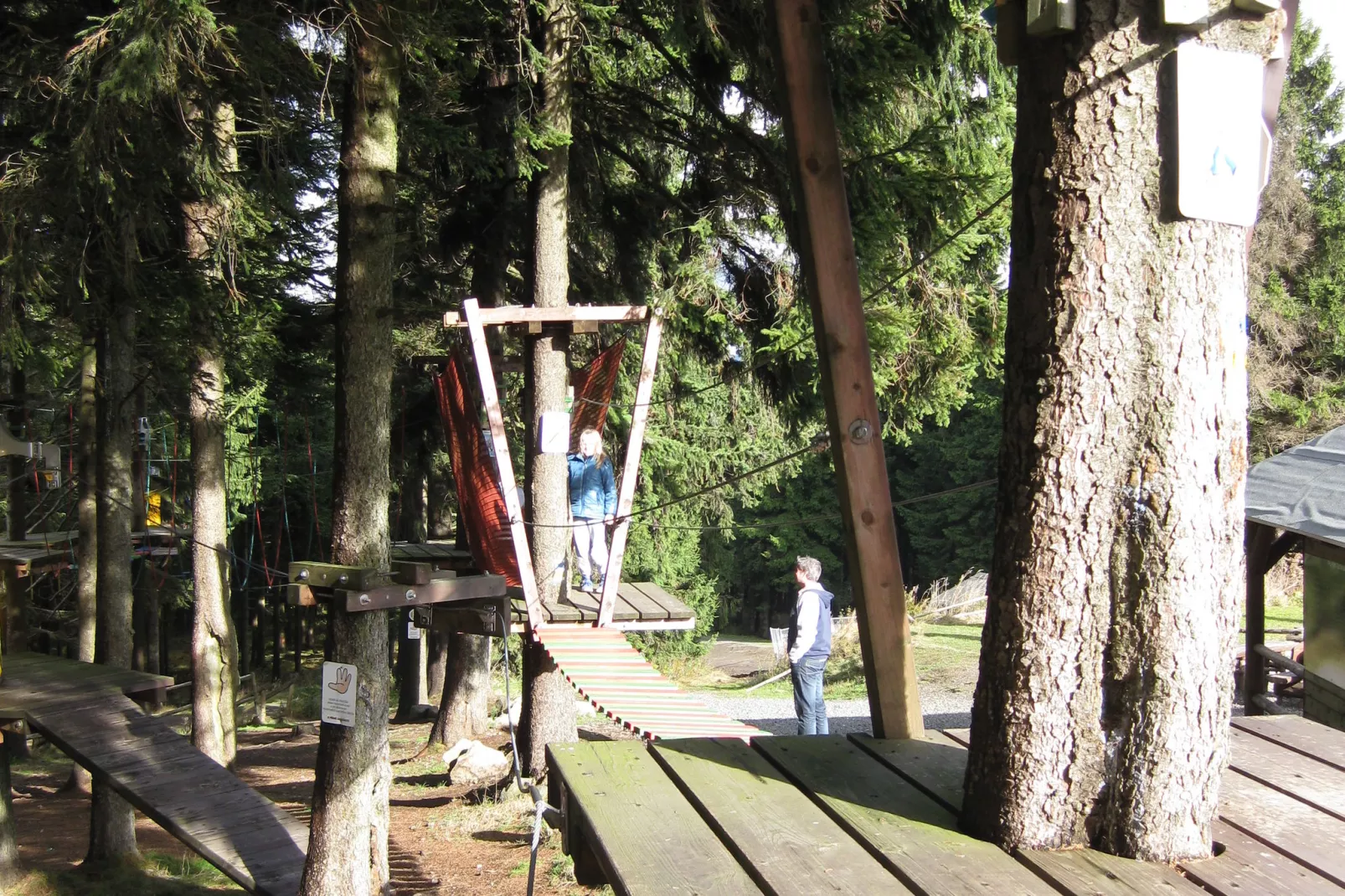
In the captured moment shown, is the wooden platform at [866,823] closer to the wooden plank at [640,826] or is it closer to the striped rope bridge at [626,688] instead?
the wooden plank at [640,826]

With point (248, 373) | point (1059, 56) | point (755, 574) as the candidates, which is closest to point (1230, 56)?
point (1059, 56)

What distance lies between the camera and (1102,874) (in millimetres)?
1887

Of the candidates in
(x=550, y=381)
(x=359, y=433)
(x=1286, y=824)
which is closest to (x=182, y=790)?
(x=359, y=433)

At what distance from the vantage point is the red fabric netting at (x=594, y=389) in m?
7.55

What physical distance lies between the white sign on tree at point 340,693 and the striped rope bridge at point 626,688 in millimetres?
1034

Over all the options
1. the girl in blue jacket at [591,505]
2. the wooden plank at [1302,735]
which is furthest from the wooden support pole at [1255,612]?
the wooden plank at [1302,735]

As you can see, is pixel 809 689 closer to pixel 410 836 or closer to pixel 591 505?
pixel 591 505

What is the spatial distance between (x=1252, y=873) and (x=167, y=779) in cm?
612

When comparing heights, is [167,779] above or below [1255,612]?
below

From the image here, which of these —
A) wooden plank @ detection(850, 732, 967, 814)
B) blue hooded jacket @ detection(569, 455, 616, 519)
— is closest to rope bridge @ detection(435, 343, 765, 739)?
blue hooded jacket @ detection(569, 455, 616, 519)

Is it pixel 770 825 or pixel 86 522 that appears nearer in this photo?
pixel 770 825

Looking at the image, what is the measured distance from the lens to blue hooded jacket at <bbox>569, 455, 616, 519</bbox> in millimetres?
8719

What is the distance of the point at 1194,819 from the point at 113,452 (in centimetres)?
851

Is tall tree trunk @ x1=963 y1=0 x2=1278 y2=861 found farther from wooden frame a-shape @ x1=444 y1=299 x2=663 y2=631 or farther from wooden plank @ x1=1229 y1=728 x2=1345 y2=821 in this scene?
wooden frame a-shape @ x1=444 y1=299 x2=663 y2=631
